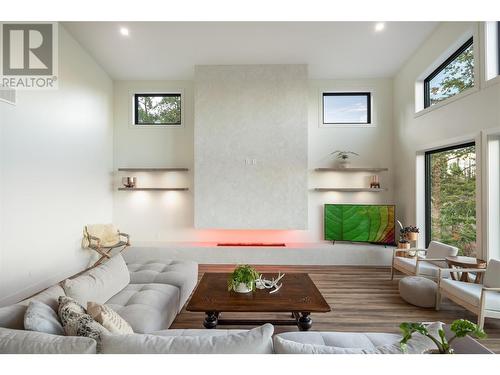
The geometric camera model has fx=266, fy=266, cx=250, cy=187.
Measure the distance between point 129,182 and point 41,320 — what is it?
14.8 ft

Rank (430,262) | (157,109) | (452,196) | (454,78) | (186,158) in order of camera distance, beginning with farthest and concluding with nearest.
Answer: (157,109) < (186,158) < (452,196) < (454,78) < (430,262)

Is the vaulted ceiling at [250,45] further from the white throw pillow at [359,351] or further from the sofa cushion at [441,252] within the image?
the white throw pillow at [359,351]

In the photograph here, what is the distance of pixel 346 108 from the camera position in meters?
5.85

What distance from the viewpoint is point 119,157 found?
586 centimetres

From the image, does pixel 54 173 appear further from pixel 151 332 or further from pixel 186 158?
pixel 151 332

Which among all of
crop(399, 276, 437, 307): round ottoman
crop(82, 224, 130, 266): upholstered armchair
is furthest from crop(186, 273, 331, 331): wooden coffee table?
crop(82, 224, 130, 266): upholstered armchair

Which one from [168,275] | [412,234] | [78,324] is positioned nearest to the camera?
[78,324]

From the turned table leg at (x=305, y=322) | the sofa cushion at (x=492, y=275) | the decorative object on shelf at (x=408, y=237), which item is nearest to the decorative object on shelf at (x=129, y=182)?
the turned table leg at (x=305, y=322)

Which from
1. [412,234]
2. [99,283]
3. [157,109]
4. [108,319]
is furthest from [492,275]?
[157,109]

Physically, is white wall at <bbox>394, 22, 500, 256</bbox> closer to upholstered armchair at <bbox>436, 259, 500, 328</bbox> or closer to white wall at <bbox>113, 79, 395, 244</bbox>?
white wall at <bbox>113, 79, 395, 244</bbox>

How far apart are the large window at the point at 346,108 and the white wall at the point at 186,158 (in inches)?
6.3

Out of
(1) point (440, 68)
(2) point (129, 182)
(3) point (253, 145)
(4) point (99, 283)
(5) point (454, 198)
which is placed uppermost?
(1) point (440, 68)

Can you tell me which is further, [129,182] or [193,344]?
[129,182]

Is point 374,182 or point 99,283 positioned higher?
point 374,182
